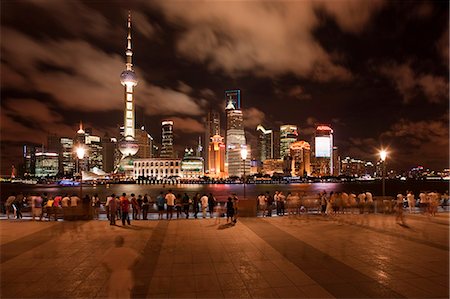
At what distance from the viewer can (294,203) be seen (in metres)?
21.0

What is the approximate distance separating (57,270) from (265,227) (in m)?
9.71

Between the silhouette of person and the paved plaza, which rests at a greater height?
the silhouette of person

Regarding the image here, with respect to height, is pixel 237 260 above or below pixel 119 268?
below

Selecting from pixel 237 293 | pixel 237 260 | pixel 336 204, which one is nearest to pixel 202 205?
pixel 336 204

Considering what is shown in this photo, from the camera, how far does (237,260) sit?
34.2ft

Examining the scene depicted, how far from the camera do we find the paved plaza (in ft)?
25.9

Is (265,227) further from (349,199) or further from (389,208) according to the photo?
(389,208)

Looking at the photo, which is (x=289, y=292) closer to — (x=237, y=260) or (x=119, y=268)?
(x=237, y=260)

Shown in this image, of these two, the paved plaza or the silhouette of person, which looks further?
the paved plaza

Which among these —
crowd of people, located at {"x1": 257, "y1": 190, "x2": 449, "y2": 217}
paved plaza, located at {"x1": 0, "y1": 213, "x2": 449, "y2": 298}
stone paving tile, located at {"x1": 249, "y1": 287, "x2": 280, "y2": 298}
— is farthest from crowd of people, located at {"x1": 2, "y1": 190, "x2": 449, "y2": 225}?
stone paving tile, located at {"x1": 249, "y1": 287, "x2": 280, "y2": 298}

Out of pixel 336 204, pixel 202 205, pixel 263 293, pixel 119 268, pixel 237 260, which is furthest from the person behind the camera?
pixel 336 204

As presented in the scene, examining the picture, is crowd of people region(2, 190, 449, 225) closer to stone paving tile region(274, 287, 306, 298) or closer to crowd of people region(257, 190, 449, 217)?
crowd of people region(257, 190, 449, 217)

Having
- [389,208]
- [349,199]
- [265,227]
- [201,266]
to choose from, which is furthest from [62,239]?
[389,208]

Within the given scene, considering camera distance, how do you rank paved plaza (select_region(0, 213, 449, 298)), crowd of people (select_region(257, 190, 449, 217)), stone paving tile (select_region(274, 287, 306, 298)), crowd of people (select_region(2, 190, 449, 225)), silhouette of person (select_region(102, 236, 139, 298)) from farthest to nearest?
1. crowd of people (select_region(257, 190, 449, 217))
2. crowd of people (select_region(2, 190, 449, 225))
3. paved plaza (select_region(0, 213, 449, 298))
4. stone paving tile (select_region(274, 287, 306, 298))
5. silhouette of person (select_region(102, 236, 139, 298))
